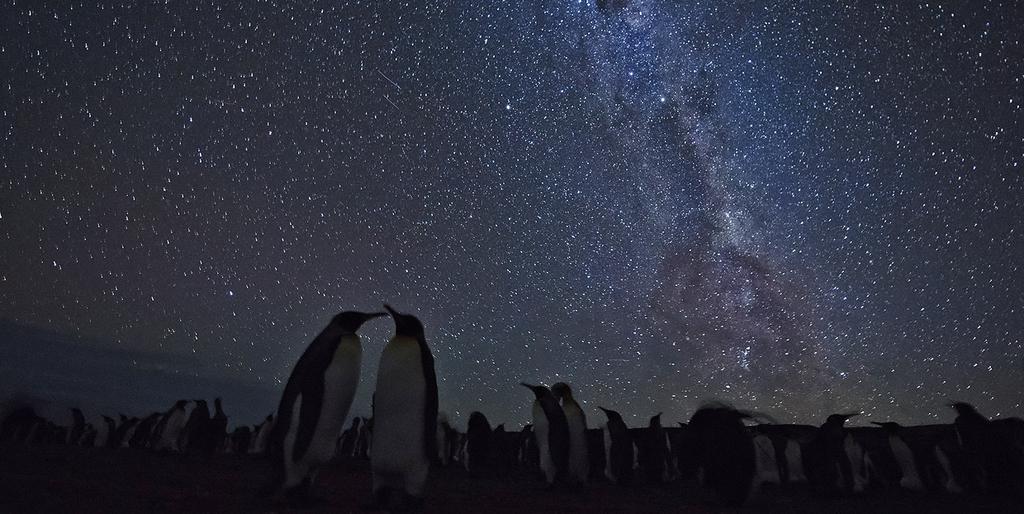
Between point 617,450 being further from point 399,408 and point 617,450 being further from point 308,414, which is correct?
point 308,414

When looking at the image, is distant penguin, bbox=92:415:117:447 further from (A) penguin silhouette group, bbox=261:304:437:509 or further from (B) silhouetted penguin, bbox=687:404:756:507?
(B) silhouetted penguin, bbox=687:404:756:507

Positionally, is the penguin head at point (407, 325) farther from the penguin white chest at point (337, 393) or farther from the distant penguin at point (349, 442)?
the distant penguin at point (349, 442)

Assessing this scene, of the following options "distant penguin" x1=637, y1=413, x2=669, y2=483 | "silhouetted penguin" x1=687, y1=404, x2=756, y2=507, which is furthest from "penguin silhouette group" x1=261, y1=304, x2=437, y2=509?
"distant penguin" x1=637, y1=413, x2=669, y2=483

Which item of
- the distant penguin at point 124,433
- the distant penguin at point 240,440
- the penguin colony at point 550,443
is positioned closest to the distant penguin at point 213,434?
the penguin colony at point 550,443

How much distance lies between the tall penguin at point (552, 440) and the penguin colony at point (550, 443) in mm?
16

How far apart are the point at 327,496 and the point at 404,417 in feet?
3.55

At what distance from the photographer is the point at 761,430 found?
11500mm

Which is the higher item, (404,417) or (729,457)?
(404,417)

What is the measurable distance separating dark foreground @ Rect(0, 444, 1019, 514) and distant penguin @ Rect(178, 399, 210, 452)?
423cm

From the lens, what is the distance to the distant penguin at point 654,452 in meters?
9.66

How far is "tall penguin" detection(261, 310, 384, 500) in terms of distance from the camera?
4.40m

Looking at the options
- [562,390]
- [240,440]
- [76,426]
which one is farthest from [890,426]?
[76,426]

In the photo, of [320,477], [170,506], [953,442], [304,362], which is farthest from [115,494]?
[953,442]

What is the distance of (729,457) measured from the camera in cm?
601
